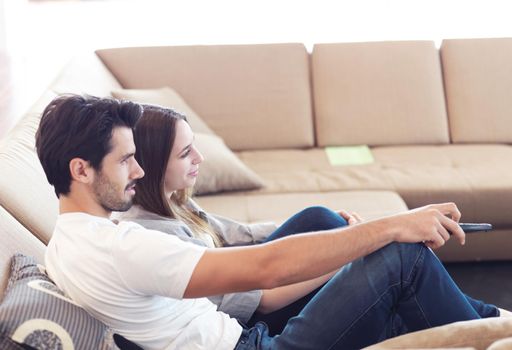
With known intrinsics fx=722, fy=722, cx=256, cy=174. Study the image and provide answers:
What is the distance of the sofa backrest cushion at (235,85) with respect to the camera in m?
3.16

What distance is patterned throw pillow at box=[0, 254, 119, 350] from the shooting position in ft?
4.22

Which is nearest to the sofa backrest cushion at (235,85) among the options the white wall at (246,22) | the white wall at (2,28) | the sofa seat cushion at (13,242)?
the sofa seat cushion at (13,242)

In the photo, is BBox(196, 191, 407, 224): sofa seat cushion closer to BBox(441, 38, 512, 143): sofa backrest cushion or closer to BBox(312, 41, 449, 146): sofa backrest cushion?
BBox(312, 41, 449, 146): sofa backrest cushion

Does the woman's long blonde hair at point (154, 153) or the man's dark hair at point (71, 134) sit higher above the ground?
the man's dark hair at point (71, 134)

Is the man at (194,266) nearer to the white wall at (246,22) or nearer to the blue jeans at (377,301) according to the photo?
the blue jeans at (377,301)

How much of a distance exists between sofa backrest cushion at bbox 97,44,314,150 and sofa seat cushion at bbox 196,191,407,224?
51 centimetres

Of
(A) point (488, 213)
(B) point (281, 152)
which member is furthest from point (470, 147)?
(B) point (281, 152)

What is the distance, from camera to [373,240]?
1497mm

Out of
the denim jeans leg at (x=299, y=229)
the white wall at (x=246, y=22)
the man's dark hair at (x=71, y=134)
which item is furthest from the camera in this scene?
the white wall at (x=246, y=22)

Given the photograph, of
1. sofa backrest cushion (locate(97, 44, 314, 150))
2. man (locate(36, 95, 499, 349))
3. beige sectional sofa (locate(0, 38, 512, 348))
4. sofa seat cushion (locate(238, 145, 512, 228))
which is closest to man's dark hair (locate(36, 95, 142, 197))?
man (locate(36, 95, 499, 349))

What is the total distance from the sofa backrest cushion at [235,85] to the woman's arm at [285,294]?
4.48 ft

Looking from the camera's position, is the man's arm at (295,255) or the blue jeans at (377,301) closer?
the man's arm at (295,255)

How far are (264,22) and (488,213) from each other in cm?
369

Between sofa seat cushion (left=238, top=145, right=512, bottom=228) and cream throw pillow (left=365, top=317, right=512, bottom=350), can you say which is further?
sofa seat cushion (left=238, top=145, right=512, bottom=228)
